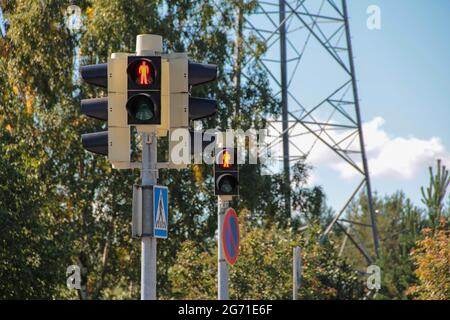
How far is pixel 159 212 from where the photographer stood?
11.3m

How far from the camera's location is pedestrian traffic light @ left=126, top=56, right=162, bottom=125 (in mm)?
10859

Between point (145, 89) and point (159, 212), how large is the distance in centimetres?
120

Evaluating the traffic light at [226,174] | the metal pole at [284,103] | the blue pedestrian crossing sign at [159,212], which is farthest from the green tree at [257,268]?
the blue pedestrian crossing sign at [159,212]

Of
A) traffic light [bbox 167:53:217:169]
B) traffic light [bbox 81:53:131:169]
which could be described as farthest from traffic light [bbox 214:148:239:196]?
traffic light [bbox 81:53:131:169]

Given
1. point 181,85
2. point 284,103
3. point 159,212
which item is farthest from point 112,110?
point 284,103

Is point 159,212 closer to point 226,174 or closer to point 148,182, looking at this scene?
point 148,182

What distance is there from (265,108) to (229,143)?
85.0ft

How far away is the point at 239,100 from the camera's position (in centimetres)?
3966

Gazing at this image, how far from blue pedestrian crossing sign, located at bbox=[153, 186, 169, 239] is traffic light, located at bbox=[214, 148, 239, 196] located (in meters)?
2.73

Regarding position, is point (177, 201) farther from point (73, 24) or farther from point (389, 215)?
point (389, 215)

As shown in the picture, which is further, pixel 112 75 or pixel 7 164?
pixel 7 164

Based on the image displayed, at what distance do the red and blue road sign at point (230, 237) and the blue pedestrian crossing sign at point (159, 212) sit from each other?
3.37 m
